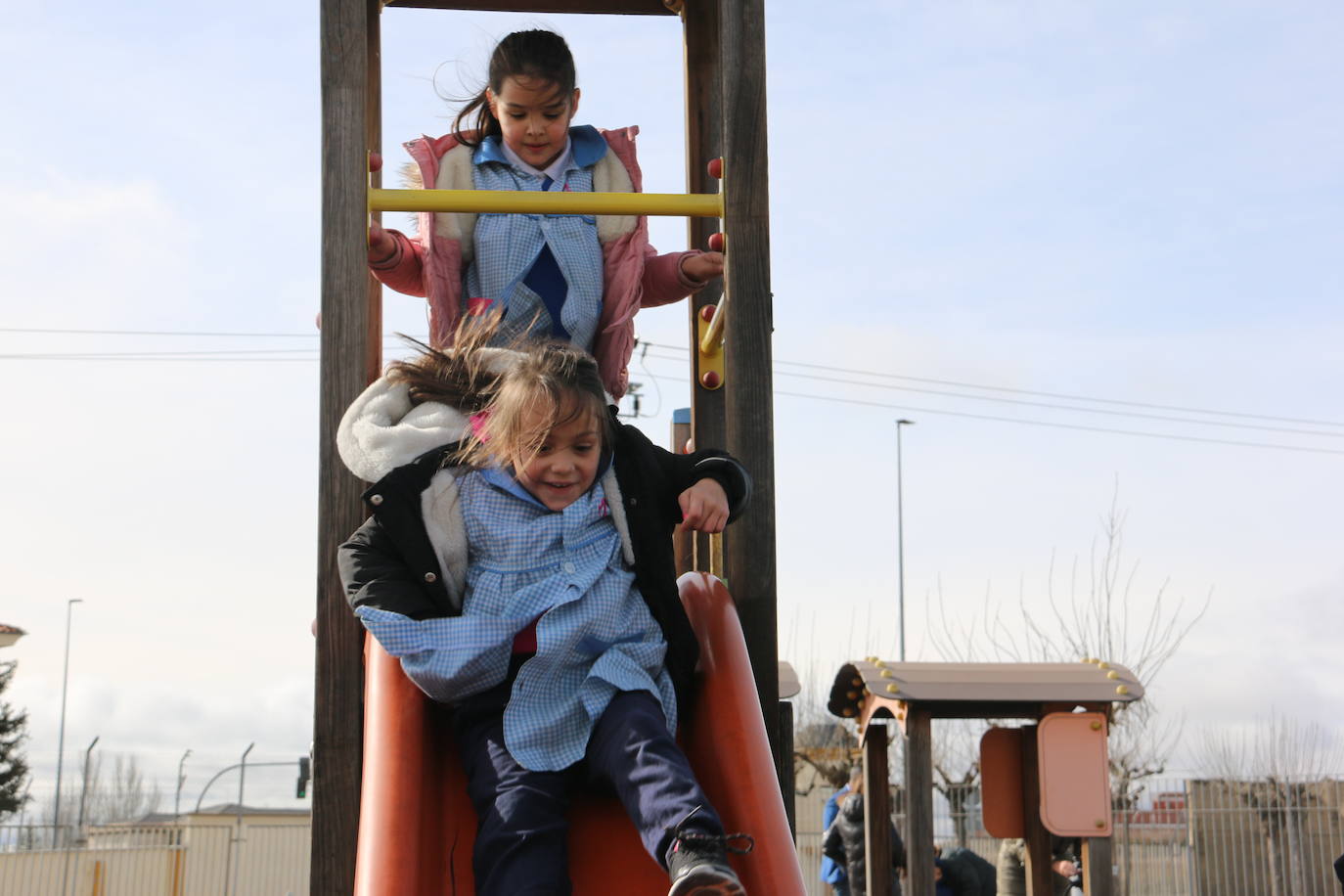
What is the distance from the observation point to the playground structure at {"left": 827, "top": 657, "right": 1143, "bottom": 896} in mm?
7660

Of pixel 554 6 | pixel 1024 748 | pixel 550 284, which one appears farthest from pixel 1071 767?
pixel 554 6

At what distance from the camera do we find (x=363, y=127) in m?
3.12

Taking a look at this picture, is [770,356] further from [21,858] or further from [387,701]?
[21,858]

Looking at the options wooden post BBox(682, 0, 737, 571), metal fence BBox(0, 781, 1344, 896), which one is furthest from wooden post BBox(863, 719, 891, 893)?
wooden post BBox(682, 0, 737, 571)

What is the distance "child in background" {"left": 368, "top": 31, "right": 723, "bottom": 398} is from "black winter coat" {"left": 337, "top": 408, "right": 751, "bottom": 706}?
988 millimetres

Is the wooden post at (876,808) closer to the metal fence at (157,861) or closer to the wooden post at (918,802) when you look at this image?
the wooden post at (918,802)

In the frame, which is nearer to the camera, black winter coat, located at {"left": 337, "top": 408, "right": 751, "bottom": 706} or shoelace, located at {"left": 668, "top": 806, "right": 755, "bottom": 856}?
shoelace, located at {"left": 668, "top": 806, "right": 755, "bottom": 856}

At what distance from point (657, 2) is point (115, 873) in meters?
15.3

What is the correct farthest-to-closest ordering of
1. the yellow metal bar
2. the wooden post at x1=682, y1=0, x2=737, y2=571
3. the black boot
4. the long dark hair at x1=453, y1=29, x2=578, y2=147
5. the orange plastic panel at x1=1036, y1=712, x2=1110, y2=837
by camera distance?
the orange plastic panel at x1=1036, y1=712, x2=1110, y2=837
the wooden post at x1=682, y1=0, x2=737, y2=571
the long dark hair at x1=453, y1=29, x2=578, y2=147
the yellow metal bar
the black boot

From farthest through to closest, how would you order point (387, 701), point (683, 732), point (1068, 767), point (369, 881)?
point (1068, 767)
point (683, 732)
point (387, 701)
point (369, 881)

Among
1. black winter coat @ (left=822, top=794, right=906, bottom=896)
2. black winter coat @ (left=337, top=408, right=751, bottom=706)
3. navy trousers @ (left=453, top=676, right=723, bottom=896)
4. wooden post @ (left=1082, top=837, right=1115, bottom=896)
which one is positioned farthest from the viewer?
black winter coat @ (left=822, top=794, right=906, bottom=896)

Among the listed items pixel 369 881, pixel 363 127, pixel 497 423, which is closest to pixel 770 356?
pixel 497 423

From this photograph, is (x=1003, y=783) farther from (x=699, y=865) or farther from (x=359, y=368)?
(x=699, y=865)

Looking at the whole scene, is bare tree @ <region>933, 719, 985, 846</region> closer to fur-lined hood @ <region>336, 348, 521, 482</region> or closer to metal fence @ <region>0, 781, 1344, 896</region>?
metal fence @ <region>0, 781, 1344, 896</region>
